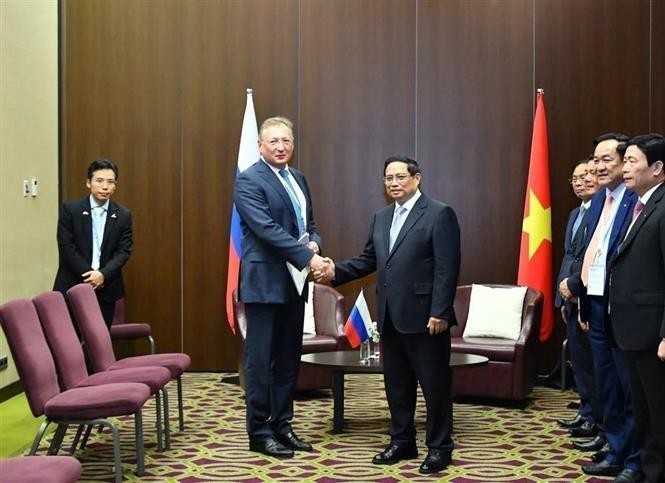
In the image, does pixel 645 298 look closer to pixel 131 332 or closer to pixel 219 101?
pixel 131 332

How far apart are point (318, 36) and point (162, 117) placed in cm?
156

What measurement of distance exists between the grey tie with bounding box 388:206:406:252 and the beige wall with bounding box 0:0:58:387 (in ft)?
11.3

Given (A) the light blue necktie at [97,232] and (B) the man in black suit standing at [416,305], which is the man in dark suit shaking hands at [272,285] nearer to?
(B) the man in black suit standing at [416,305]

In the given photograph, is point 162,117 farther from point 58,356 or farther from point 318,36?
point 58,356

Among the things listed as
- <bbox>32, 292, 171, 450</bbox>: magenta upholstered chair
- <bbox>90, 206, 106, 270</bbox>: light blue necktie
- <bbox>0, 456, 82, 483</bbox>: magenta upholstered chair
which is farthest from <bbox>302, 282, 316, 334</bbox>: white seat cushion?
<bbox>0, 456, 82, 483</bbox>: magenta upholstered chair

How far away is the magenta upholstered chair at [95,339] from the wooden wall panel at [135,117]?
2.74 meters

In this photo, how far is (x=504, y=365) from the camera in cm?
688

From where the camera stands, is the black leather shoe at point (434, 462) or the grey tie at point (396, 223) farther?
the grey tie at point (396, 223)

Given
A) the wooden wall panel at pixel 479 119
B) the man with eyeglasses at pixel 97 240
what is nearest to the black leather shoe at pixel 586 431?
the wooden wall panel at pixel 479 119

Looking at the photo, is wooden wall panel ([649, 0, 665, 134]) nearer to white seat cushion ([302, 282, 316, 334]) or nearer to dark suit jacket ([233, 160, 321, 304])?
white seat cushion ([302, 282, 316, 334])

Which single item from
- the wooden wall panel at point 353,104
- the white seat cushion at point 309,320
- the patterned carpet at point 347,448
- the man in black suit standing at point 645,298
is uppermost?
the wooden wall panel at point 353,104

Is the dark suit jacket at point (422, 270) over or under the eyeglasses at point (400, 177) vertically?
under

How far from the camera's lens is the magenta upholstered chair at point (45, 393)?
4336mm

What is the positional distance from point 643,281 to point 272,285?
2022 millimetres
